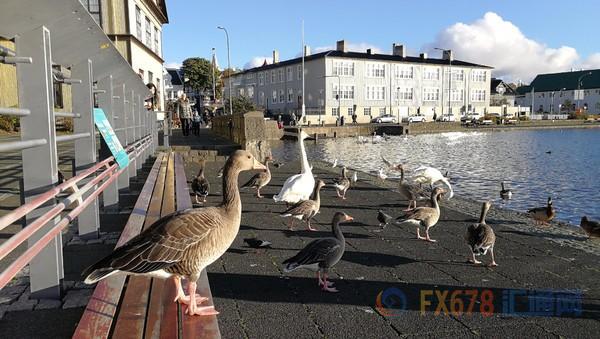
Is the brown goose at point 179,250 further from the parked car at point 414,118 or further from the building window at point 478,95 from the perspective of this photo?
the building window at point 478,95

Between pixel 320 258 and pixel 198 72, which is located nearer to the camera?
pixel 320 258

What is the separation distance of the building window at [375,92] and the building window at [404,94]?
3638 mm

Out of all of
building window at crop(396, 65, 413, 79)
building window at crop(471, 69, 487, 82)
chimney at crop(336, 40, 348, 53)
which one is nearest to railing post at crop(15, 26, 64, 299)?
chimney at crop(336, 40, 348, 53)

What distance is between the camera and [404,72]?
88.2 m

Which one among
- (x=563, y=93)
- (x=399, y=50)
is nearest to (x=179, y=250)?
(x=399, y=50)

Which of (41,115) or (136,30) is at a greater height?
(136,30)

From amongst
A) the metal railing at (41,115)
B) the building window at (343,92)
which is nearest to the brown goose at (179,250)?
the metal railing at (41,115)

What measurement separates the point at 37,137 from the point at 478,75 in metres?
106

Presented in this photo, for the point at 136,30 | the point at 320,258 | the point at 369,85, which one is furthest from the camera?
the point at 369,85

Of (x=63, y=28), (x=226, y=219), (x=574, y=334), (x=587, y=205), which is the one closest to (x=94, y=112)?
(x=63, y=28)

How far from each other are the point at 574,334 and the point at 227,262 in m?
4.21

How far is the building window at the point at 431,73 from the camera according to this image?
91.3 meters

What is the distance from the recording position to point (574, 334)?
416 cm

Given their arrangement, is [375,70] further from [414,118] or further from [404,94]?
[414,118]
